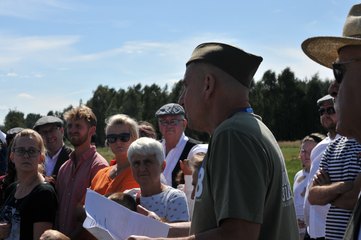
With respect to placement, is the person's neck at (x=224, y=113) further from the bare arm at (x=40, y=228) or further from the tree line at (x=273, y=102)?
the tree line at (x=273, y=102)

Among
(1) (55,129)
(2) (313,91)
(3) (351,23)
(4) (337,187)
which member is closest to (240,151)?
(3) (351,23)

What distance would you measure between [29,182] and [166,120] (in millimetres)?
1977

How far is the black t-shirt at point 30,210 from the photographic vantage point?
4465 millimetres

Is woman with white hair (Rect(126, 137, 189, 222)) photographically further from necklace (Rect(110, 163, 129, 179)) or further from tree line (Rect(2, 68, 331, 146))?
tree line (Rect(2, 68, 331, 146))

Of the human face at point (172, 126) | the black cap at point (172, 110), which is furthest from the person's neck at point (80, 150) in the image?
the black cap at point (172, 110)

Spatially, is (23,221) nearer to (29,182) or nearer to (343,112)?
(29,182)

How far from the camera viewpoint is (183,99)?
2.52 meters

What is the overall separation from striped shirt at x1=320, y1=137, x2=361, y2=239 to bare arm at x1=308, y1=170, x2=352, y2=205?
60mm

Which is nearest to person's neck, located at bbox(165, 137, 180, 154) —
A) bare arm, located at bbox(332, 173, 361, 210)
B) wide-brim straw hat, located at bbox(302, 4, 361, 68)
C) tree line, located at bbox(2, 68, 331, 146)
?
bare arm, located at bbox(332, 173, 361, 210)

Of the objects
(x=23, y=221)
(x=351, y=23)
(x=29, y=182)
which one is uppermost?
(x=351, y=23)

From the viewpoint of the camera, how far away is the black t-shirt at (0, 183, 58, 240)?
446 centimetres

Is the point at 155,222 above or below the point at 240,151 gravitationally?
below

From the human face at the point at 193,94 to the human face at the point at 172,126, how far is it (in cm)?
363

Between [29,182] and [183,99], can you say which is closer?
[183,99]
